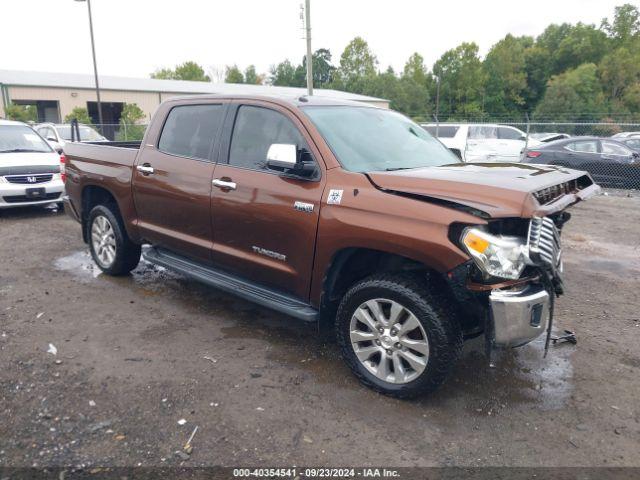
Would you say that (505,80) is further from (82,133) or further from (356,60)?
(82,133)

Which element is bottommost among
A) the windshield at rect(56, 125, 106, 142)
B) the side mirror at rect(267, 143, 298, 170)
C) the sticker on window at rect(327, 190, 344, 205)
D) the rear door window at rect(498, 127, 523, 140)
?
the windshield at rect(56, 125, 106, 142)

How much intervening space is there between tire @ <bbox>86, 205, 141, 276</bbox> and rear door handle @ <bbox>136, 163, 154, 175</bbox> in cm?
80

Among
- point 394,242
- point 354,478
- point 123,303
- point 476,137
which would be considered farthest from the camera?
point 476,137

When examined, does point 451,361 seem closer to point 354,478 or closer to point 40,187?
point 354,478

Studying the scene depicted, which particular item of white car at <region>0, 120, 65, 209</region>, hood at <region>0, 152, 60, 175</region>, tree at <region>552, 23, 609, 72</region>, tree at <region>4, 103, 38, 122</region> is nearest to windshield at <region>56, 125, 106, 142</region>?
white car at <region>0, 120, 65, 209</region>

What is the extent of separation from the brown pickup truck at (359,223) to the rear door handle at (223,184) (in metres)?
0.02

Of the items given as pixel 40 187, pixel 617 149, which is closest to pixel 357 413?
pixel 40 187

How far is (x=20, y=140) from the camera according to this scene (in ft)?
32.5

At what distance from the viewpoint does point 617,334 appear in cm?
438

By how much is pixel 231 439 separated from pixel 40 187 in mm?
7854

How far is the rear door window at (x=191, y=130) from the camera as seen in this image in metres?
4.42

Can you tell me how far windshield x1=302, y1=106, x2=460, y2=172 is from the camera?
3736 mm

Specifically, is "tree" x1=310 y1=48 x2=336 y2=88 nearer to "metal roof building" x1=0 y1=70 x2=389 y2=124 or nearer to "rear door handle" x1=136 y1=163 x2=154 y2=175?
"metal roof building" x1=0 y1=70 x2=389 y2=124

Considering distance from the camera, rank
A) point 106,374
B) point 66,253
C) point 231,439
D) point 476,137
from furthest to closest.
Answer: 1. point 476,137
2. point 66,253
3. point 106,374
4. point 231,439
